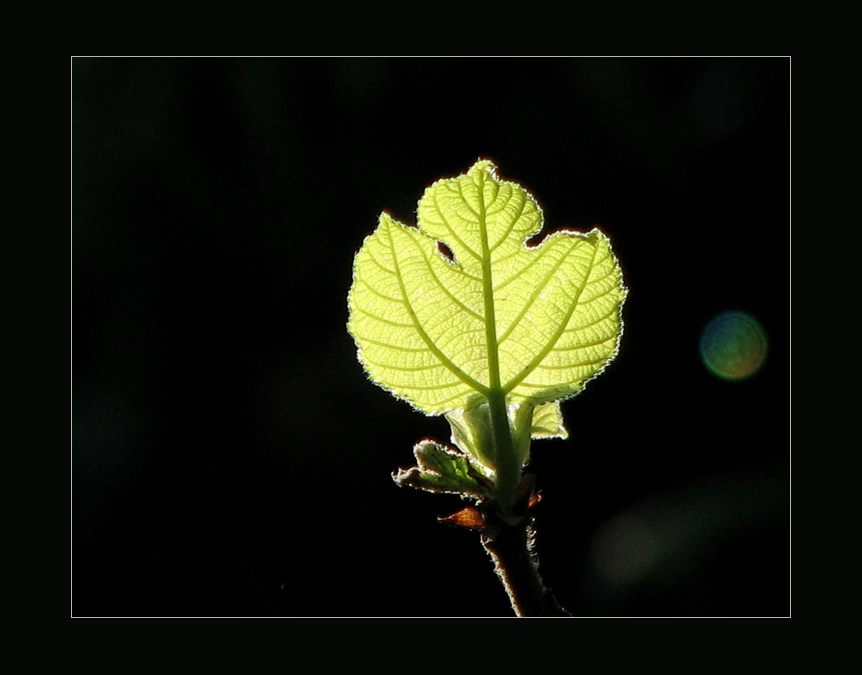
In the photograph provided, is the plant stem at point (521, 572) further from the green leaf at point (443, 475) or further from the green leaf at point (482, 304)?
the green leaf at point (482, 304)

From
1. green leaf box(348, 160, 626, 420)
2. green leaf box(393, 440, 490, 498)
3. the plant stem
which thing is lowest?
the plant stem

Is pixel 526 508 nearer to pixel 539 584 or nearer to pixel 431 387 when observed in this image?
pixel 539 584

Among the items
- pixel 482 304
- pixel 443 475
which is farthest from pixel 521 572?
pixel 482 304

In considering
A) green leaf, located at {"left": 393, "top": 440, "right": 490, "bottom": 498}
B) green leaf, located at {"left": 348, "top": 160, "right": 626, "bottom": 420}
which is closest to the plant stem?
green leaf, located at {"left": 393, "top": 440, "right": 490, "bottom": 498}

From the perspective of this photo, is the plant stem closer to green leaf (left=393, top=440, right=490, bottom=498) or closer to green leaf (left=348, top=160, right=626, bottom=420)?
green leaf (left=393, top=440, right=490, bottom=498)

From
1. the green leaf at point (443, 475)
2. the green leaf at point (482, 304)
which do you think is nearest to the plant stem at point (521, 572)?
the green leaf at point (443, 475)

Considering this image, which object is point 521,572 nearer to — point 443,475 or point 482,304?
point 443,475
